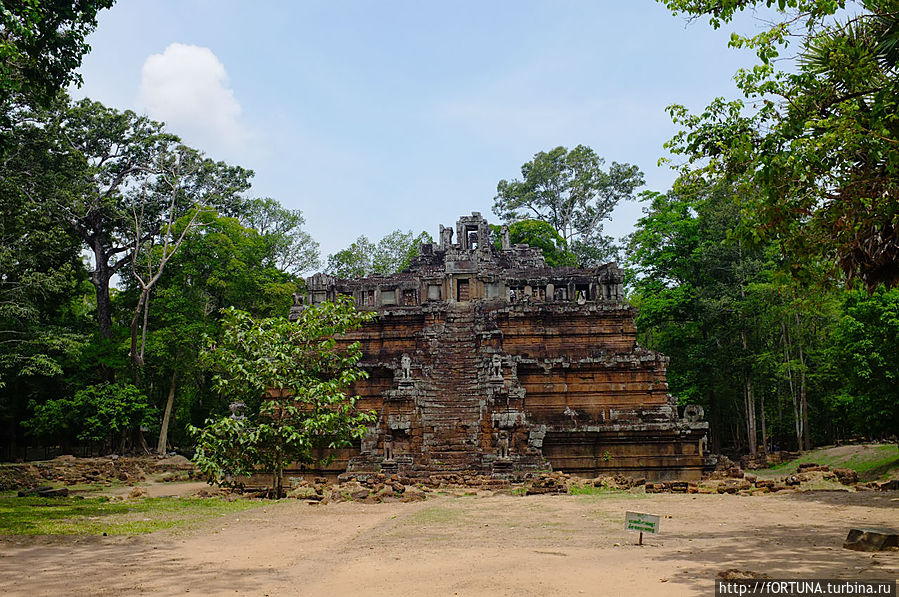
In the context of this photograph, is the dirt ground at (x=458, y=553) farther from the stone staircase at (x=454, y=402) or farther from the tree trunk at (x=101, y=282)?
the tree trunk at (x=101, y=282)

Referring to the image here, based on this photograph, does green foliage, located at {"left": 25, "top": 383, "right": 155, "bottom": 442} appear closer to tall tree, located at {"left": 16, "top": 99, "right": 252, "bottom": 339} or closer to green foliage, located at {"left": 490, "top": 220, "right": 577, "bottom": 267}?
tall tree, located at {"left": 16, "top": 99, "right": 252, "bottom": 339}

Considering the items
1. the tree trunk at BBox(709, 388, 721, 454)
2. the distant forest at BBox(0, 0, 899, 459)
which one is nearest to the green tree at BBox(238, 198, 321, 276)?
the distant forest at BBox(0, 0, 899, 459)

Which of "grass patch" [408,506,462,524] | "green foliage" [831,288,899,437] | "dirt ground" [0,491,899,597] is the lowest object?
"grass patch" [408,506,462,524]

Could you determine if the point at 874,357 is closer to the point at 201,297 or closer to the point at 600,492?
the point at 600,492

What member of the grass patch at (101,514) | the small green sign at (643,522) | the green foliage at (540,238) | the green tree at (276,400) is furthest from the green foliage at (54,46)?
the green foliage at (540,238)

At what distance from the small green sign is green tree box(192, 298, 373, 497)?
29.9 ft

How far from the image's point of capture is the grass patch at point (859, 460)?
2228 cm

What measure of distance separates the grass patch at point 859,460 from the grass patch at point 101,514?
64.3ft

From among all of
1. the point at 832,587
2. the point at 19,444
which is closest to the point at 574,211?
the point at 19,444

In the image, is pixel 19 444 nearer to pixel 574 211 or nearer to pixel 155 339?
pixel 155 339

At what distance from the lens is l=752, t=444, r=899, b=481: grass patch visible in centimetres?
2228

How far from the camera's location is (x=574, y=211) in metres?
56.1

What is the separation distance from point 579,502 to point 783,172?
30.9ft

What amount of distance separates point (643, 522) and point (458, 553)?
101 inches
